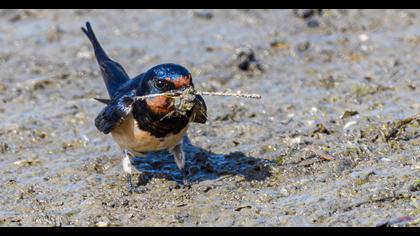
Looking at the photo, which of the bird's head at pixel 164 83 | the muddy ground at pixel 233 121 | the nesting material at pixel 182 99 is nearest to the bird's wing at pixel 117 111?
the bird's head at pixel 164 83

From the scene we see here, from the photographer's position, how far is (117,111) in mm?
5941

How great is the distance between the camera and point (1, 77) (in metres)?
8.92

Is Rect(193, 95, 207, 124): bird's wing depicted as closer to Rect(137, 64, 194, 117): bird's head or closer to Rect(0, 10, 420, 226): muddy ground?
Rect(137, 64, 194, 117): bird's head

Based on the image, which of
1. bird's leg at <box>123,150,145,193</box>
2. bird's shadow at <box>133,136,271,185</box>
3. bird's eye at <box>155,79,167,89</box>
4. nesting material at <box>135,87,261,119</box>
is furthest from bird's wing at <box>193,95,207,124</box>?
bird's leg at <box>123,150,145,193</box>

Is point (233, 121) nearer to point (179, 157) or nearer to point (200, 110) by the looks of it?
point (179, 157)

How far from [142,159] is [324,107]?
1860 mm

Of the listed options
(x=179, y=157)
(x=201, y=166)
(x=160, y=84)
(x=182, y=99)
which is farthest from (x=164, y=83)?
(x=201, y=166)

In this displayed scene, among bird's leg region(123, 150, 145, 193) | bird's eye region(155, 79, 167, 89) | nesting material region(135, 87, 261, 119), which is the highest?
bird's eye region(155, 79, 167, 89)

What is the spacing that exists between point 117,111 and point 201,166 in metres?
0.91

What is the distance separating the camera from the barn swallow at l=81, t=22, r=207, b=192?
5547mm

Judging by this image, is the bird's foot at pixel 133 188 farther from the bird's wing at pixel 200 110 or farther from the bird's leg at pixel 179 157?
the bird's wing at pixel 200 110

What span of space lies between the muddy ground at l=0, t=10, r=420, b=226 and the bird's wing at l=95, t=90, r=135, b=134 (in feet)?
1.53
